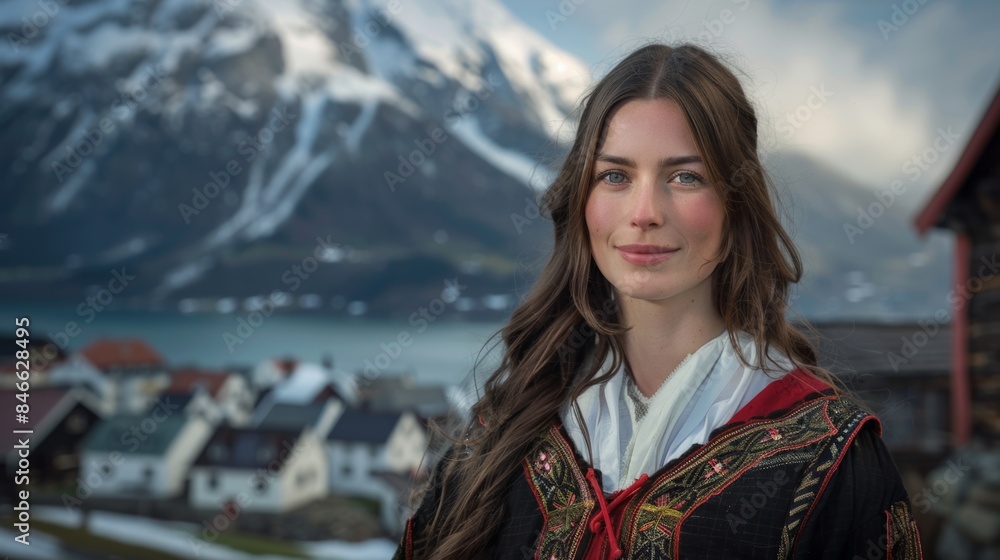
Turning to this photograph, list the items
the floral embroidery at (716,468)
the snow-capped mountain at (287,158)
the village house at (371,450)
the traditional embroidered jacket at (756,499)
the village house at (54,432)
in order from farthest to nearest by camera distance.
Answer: the snow-capped mountain at (287,158) < the village house at (371,450) < the village house at (54,432) < the floral embroidery at (716,468) < the traditional embroidered jacket at (756,499)

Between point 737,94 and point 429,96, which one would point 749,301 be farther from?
point 429,96

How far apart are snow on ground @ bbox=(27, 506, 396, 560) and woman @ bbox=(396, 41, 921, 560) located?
12.8ft

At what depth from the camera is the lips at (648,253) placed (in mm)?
1186

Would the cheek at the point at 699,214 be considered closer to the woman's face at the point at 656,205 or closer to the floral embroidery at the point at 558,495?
the woman's face at the point at 656,205

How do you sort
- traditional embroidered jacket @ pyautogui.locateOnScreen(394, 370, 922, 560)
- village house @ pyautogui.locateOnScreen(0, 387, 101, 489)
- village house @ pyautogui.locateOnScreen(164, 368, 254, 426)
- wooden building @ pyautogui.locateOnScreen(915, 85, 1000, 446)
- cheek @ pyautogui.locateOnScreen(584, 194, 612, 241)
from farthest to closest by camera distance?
village house @ pyautogui.locateOnScreen(164, 368, 254, 426), village house @ pyautogui.locateOnScreen(0, 387, 101, 489), wooden building @ pyautogui.locateOnScreen(915, 85, 1000, 446), cheek @ pyautogui.locateOnScreen(584, 194, 612, 241), traditional embroidered jacket @ pyautogui.locateOnScreen(394, 370, 922, 560)

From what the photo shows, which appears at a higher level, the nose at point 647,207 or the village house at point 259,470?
the nose at point 647,207

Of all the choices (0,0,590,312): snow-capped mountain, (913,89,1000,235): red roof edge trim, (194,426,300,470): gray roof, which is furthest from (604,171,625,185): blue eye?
(0,0,590,312): snow-capped mountain

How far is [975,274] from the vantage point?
14.7ft

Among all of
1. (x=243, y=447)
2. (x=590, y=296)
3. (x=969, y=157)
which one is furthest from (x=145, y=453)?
(x=969, y=157)

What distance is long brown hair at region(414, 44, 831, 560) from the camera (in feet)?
3.94

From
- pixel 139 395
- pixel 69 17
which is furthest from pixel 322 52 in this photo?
pixel 139 395

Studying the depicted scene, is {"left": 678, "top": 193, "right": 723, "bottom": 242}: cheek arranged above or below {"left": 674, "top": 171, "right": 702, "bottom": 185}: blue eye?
below

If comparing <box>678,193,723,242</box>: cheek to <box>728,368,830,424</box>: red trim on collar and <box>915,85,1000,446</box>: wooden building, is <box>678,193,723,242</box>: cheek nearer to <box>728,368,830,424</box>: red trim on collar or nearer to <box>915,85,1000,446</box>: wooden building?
<box>728,368,830,424</box>: red trim on collar

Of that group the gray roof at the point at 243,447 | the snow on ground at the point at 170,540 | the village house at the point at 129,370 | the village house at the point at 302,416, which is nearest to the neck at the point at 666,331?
the snow on ground at the point at 170,540
